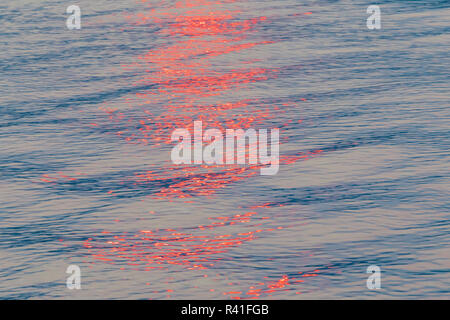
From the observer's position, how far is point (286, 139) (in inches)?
152

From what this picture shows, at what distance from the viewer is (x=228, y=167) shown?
138 inches

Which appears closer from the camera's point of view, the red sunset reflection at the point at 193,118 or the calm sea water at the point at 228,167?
the calm sea water at the point at 228,167

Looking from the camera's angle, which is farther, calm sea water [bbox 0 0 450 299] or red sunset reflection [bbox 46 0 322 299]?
red sunset reflection [bbox 46 0 322 299]

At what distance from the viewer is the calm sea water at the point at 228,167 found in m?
2.54

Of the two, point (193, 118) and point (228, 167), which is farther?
point (193, 118)

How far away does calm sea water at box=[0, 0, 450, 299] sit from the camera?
2.54m

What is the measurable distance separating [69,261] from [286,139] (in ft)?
4.69

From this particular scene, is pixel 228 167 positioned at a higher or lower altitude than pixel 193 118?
lower

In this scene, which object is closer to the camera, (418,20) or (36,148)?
(36,148)

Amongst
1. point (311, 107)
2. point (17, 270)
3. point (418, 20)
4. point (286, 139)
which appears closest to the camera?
point (17, 270)
